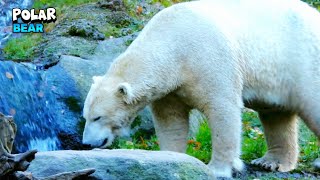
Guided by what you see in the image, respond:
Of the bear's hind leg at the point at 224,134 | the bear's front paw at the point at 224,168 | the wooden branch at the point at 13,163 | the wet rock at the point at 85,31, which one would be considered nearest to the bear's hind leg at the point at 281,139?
the bear's front paw at the point at 224,168

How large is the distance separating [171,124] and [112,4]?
6.75 meters

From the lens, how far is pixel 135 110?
8.39m

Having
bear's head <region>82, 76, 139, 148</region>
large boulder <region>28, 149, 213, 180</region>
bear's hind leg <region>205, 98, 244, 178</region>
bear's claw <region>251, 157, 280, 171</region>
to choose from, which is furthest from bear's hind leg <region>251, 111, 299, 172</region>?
large boulder <region>28, 149, 213, 180</region>

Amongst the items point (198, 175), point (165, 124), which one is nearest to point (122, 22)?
point (165, 124)

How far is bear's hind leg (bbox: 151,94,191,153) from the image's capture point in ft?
28.7

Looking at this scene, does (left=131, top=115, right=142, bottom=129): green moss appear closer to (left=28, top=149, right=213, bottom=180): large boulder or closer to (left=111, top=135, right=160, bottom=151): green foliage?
(left=111, top=135, right=160, bottom=151): green foliage

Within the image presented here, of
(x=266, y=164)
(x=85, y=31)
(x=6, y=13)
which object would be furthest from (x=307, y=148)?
(x=6, y=13)

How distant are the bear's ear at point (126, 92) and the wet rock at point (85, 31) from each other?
16.0ft

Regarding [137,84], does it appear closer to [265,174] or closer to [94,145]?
[94,145]

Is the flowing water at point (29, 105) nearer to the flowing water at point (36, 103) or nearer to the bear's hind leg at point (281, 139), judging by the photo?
the flowing water at point (36, 103)

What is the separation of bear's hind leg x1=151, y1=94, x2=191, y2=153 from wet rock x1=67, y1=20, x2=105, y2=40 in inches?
173

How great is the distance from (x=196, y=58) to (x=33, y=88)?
298 centimetres

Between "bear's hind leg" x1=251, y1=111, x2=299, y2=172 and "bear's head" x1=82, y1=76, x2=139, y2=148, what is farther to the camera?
"bear's hind leg" x1=251, y1=111, x2=299, y2=172

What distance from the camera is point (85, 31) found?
1306cm
